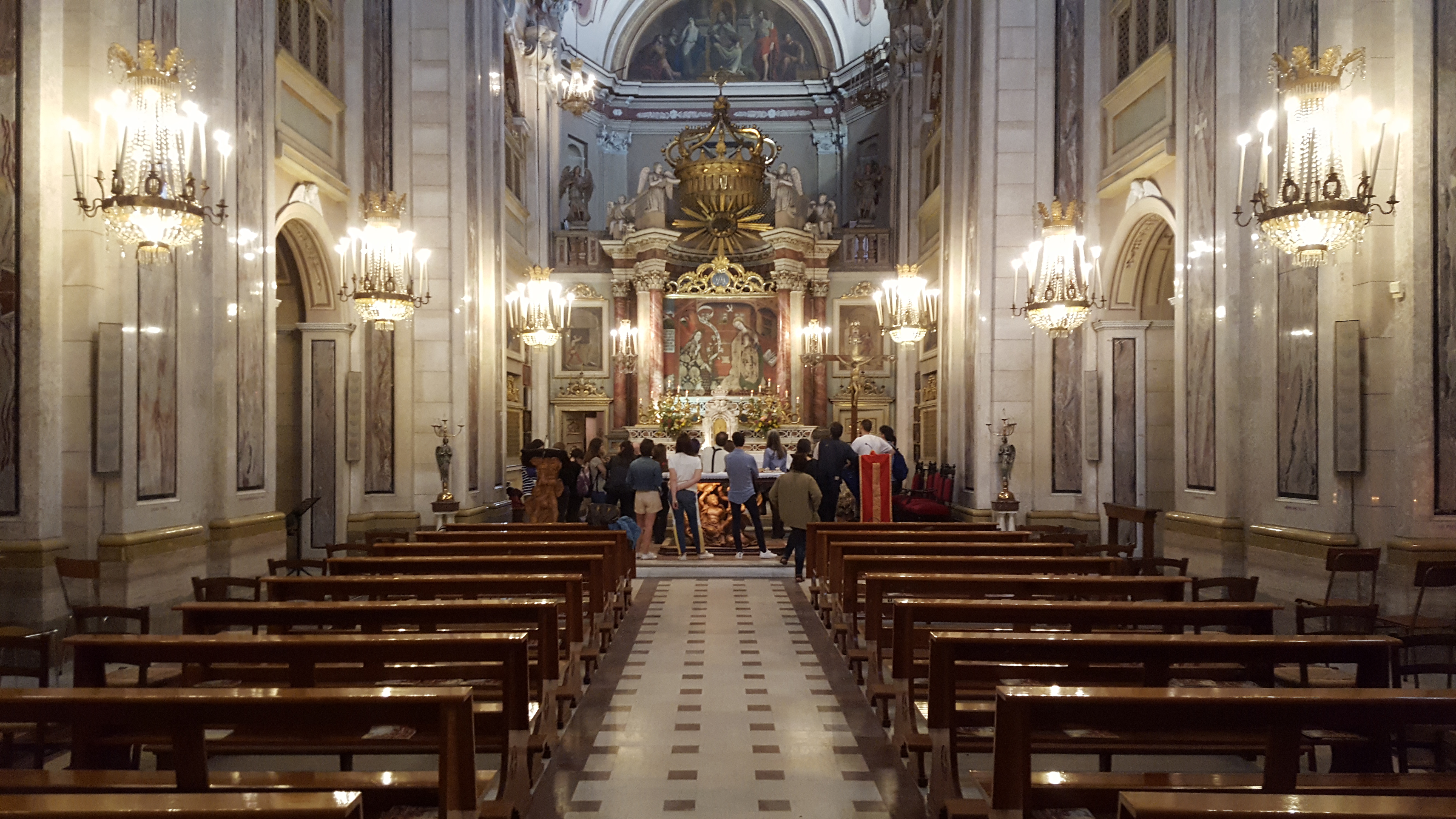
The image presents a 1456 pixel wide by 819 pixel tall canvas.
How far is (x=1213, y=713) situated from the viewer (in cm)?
267

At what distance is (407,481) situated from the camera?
12.4m

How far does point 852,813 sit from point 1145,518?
584 cm

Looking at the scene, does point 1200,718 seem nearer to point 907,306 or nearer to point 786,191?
point 907,306

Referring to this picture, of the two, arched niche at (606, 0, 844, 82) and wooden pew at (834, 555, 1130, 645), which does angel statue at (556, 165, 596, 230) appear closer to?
arched niche at (606, 0, 844, 82)

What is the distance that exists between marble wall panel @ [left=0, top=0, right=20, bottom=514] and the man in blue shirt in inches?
291

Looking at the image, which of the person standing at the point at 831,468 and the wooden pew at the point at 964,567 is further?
the person standing at the point at 831,468

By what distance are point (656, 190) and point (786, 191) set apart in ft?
9.95

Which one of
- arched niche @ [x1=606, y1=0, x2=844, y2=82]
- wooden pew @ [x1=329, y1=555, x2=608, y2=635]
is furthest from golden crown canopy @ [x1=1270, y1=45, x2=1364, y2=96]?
arched niche @ [x1=606, y1=0, x2=844, y2=82]

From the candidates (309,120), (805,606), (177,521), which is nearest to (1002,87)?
(805,606)

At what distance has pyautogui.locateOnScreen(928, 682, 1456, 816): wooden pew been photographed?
8.59ft

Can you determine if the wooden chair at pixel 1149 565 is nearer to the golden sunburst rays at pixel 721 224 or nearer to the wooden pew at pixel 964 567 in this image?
the wooden pew at pixel 964 567

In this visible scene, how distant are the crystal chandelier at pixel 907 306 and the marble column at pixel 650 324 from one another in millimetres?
9232

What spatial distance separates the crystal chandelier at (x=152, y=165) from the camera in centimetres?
574

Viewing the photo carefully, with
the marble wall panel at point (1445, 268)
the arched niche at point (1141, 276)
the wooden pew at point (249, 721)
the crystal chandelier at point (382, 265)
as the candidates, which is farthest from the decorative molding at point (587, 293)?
the wooden pew at point (249, 721)
